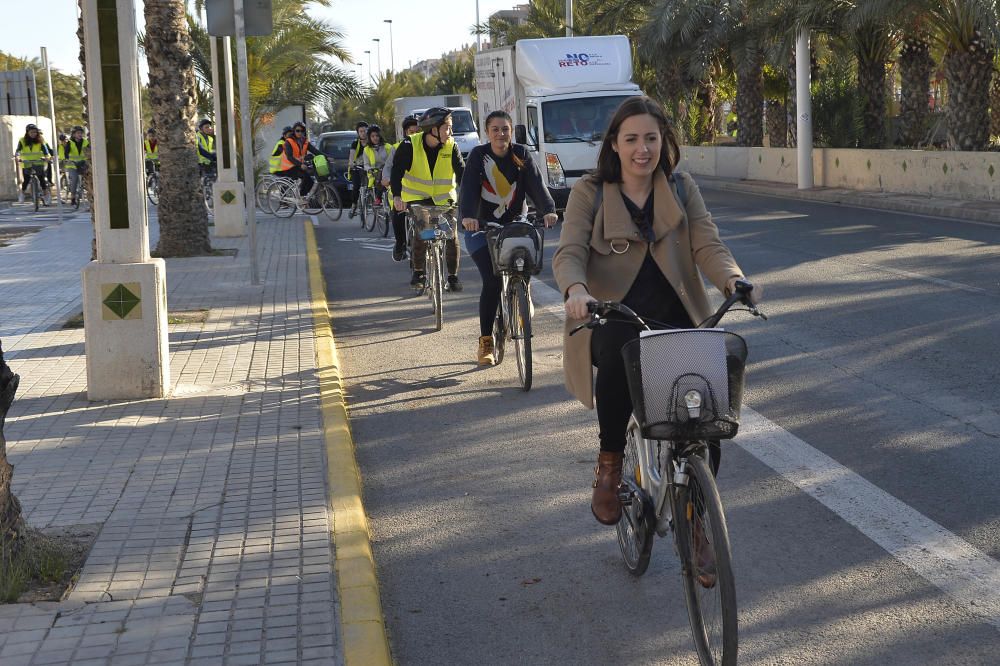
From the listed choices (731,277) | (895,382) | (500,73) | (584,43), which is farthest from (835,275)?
(500,73)

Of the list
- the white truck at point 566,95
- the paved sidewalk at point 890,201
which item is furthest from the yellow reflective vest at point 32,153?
the paved sidewalk at point 890,201

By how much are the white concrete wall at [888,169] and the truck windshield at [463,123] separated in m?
8.34

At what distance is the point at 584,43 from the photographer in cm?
2597

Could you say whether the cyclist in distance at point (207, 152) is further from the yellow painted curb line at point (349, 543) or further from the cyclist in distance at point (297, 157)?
the yellow painted curb line at point (349, 543)

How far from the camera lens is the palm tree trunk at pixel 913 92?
27.8m

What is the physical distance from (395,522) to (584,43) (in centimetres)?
2133

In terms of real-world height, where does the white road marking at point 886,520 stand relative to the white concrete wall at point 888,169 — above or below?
below

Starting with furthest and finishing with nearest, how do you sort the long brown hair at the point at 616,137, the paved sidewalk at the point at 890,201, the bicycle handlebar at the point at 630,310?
the paved sidewalk at the point at 890,201 → the long brown hair at the point at 616,137 → the bicycle handlebar at the point at 630,310

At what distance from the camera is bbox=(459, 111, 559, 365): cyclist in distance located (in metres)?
9.25

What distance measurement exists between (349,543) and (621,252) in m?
1.64

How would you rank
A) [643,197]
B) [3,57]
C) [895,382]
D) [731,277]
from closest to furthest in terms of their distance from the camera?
[731,277], [643,197], [895,382], [3,57]

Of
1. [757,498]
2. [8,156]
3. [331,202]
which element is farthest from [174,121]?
[8,156]

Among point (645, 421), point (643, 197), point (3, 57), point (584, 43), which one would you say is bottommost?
point (645, 421)

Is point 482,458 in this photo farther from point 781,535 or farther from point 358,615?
point 358,615
